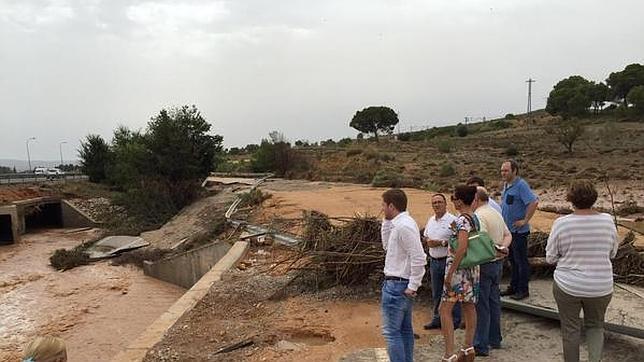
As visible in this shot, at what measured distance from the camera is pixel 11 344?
44.3 feet

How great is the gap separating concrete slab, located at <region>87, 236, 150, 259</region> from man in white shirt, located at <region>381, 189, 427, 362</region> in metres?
22.1

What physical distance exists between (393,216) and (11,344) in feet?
42.9

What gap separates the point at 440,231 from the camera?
224 inches

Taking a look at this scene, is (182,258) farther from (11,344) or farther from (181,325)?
(181,325)

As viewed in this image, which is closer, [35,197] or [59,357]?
[59,357]

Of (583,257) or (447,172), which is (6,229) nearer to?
(447,172)

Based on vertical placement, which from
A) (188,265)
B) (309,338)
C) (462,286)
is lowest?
(188,265)

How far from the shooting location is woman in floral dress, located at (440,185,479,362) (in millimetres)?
4657

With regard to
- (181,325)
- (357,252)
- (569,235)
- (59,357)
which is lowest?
(181,325)

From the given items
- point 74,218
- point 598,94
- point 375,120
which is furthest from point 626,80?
point 74,218

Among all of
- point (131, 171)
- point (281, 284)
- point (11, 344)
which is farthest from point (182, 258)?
point (131, 171)

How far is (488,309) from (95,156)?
48922mm

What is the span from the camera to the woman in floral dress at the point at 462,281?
466 cm

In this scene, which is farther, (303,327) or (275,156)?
(275,156)
